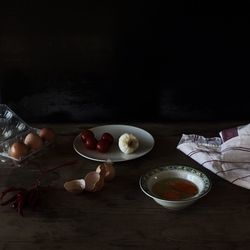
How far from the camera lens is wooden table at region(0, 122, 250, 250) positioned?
0.68 meters

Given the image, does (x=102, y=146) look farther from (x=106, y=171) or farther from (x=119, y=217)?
(x=119, y=217)

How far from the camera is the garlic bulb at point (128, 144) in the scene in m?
0.90

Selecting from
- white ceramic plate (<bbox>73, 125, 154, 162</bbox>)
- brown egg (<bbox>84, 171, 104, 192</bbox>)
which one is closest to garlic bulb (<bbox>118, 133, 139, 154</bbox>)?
white ceramic plate (<bbox>73, 125, 154, 162</bbox>)

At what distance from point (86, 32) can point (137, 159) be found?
0.32m

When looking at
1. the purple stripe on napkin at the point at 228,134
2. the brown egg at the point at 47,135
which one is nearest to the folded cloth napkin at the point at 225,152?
the purple stripe on napkin at the point at 228,134

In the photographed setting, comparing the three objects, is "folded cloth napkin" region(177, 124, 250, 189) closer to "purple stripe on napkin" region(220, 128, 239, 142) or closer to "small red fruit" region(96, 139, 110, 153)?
"purple stripe on napkin" region(220, 128, 239, 142)

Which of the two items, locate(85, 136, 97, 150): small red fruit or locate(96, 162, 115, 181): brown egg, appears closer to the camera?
locate(96, 162, 115, 181): brown egg

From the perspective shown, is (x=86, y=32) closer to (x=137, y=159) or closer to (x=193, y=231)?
(x=137, y=159)

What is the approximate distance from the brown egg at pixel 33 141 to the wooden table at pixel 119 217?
41 mm

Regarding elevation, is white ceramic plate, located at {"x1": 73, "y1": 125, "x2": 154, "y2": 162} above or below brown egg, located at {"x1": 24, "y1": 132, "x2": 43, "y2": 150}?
below

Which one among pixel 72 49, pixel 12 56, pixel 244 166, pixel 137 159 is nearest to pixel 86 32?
pixel 72 49

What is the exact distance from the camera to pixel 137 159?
911 mm

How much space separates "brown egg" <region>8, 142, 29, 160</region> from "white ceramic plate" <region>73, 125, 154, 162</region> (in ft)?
0.34

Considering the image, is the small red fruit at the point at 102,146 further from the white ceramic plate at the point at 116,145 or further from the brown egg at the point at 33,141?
the brown egg at the point at 33,141
